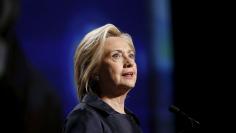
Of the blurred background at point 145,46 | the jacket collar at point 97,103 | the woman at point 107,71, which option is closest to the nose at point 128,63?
the woman at point 107,71

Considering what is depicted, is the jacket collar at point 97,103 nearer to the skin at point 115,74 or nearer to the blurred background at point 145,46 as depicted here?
the skin at point 115,74

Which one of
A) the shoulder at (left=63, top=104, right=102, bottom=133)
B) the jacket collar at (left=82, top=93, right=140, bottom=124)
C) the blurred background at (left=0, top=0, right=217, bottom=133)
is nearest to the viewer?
the shoulder at (left=63, top=104, right=102, bottom=133)

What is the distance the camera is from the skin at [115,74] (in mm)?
1147

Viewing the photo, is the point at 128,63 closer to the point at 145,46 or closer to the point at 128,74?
the point at 128,74

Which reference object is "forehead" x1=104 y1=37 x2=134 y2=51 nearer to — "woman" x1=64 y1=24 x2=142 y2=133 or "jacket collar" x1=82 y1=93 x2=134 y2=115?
"woman" x1=64 y1=24 x2=142 y2=133

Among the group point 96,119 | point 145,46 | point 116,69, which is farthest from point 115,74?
point 145,46

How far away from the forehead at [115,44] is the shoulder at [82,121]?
0.21m

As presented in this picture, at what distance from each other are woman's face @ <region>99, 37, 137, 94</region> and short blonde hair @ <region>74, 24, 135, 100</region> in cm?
2

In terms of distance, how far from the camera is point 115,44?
3.85 feet

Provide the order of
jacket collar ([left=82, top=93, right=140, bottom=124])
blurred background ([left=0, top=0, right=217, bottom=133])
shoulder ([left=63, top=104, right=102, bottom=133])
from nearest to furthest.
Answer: shoulder ([left=63, top=104, right=102, bottom=133])
jacket collar ([left=82, top=93, right=140, bottom=124])
blurred background ([left=0, top=0, right=217, bottom=133])

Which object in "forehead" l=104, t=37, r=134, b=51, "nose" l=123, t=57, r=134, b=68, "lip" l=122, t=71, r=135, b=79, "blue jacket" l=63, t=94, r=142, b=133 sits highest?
"forehead" l=104, t=37, r=134, b=51

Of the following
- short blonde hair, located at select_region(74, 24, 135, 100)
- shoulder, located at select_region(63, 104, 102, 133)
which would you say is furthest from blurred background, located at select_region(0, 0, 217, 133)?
shoulder, located at select_region(63, 104, 102, 133)

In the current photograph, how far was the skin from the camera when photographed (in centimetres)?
115

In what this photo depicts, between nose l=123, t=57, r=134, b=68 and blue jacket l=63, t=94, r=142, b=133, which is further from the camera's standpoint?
nose l=123, t=57, r=134, b=68
